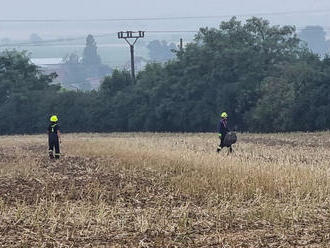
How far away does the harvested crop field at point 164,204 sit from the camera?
11023 mm

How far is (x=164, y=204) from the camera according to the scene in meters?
14.5

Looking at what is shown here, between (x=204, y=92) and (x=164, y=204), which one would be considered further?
(x=204, y=92)

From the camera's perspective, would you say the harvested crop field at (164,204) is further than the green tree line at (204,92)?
No

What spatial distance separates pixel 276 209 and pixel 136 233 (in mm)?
3121

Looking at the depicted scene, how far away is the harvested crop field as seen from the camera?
1102 cm

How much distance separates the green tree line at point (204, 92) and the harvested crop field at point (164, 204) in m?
31.7

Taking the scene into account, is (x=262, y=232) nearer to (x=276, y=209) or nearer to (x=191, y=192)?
(x=276, y=209)

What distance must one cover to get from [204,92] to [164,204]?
48.3 metres

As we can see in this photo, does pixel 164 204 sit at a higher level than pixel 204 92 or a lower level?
lower

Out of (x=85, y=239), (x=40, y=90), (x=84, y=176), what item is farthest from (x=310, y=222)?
(x=40, y=90)

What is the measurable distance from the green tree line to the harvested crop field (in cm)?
3172

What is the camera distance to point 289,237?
10.9 meters

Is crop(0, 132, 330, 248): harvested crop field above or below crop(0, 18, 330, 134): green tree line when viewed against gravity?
below

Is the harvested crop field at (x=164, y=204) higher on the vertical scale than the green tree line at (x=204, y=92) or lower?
lower
